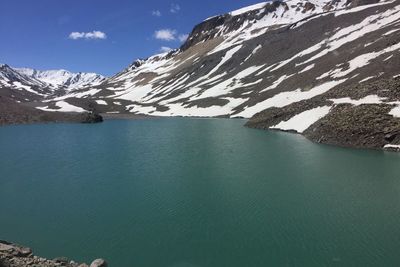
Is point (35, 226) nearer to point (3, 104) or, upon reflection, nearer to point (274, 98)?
point (274, 98)

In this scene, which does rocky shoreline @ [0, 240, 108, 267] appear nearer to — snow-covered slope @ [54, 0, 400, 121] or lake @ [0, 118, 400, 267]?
lake @ [0, 118, 400, 267]

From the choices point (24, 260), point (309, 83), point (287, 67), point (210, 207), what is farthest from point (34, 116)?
point (24, 260)

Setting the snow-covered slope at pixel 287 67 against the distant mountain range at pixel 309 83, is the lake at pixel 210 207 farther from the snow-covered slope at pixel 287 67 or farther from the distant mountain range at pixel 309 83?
the snow-covered slope at pixel 287 67

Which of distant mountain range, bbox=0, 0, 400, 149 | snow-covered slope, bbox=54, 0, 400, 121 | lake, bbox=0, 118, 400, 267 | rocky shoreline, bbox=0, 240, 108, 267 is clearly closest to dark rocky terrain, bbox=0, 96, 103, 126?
distant mountain range, bbox=0, 0, 400, 149

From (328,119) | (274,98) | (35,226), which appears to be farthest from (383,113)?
(274,98)

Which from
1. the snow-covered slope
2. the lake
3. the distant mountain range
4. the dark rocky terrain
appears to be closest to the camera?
the lake

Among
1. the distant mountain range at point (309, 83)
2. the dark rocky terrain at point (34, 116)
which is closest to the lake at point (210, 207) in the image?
the distant mountain range at point (309, 83)
